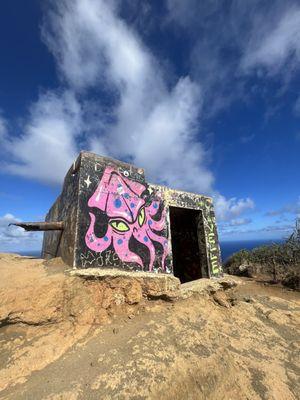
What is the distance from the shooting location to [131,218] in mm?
5820

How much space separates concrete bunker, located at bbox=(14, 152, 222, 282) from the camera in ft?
16.7

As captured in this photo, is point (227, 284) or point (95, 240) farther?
point (227, 284)

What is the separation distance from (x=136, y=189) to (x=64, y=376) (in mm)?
Result: 3968

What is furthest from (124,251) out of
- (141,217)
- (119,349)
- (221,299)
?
(221,299)

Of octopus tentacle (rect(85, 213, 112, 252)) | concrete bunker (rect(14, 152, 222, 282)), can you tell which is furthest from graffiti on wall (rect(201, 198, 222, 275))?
octopus tentacle (rect(85, 213, 112, 252))

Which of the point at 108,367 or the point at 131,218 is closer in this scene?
the point at 108,367

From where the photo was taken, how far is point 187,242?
837cm

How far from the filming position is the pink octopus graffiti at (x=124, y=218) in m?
5.30

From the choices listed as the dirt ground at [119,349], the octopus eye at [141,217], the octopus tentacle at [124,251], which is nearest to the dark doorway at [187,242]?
the octopus eye at [141,217]

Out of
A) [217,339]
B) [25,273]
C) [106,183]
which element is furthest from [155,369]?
[106,183]

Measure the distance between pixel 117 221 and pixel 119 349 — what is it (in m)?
2.50

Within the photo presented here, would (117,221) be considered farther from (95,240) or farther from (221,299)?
(221,299)

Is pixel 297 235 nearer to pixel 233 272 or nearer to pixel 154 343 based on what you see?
pixel 233 272

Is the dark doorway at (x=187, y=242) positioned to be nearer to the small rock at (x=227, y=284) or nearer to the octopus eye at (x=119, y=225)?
the small rock at (x=227, y=284)
